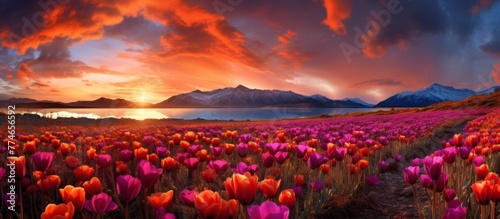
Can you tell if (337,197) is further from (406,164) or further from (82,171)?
(406,164)

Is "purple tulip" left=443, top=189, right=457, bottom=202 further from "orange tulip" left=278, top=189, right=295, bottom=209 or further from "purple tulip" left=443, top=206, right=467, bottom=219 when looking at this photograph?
"orange tulip" left=278, top=189, right=295, bottom=209

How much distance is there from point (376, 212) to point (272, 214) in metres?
3.24

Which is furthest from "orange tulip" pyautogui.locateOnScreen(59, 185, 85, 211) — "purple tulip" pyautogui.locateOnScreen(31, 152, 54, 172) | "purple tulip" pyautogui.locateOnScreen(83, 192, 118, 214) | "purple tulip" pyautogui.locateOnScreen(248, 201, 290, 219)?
"purple tulip" pyautogui.locateOnScreen(31, 152, 54, 172)

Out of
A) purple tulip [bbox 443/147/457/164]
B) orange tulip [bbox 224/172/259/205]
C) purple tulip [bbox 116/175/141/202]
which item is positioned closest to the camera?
orange tulip [bbox 224/172/259/205]

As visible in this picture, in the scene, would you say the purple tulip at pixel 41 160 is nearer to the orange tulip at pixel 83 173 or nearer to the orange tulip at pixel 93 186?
the orange tulip at pixel 83 173

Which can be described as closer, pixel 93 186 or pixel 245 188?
pixel 245 188

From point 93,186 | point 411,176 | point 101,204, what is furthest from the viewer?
point 411,176

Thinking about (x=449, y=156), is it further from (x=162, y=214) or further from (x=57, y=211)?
(x=57, y=211)

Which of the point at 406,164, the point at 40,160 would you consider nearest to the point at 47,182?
the point at 40,160

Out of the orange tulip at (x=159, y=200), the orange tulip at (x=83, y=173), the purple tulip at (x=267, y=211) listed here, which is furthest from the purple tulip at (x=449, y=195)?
the orange tulip at (x=83, y=173)

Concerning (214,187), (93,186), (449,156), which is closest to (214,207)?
(93,186)

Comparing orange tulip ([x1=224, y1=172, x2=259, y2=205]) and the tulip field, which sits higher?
orange tulip ([x1=224, y1=172, x2=259, y2=205])

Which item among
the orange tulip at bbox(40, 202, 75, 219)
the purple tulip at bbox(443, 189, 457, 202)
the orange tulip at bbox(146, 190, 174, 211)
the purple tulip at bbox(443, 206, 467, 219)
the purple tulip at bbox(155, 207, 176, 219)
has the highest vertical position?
the orange tulip at bbox(40, 202, 75, 219)

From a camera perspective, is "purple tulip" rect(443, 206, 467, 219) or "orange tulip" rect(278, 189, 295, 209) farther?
"orange tulip" rect(278, 189, 295, 209)
